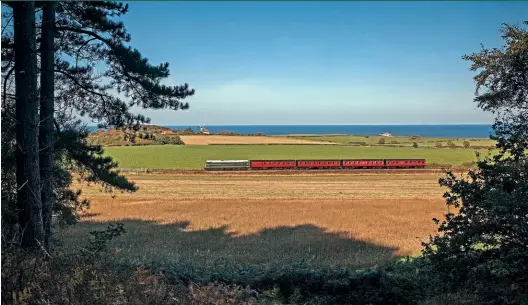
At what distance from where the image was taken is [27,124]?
21.7 feet

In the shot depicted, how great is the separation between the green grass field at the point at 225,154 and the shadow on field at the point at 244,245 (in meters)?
25.6

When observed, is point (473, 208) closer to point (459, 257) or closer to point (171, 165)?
point (459, 257)

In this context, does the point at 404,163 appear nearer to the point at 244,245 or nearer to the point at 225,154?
the point at 225,154

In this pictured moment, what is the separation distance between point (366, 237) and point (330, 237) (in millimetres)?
1105

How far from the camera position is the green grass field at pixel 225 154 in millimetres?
41688

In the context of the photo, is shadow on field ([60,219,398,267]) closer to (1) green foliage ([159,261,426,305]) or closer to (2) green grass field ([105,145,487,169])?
(1) green foliage ([159,261,426,305])

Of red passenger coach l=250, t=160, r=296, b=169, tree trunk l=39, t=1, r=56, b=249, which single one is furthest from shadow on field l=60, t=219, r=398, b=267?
red passenger coach l=250, t=160, r=296, b=169

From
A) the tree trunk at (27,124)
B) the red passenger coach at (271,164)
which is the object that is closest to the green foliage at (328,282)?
the tree trunk at (27,124)

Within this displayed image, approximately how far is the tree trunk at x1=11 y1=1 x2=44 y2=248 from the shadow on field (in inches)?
107

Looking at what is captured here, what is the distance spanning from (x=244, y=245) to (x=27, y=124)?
6944 mm

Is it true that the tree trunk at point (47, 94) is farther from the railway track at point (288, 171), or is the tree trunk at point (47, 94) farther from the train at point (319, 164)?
the train at point (319, 164)

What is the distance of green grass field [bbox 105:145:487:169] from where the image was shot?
41688mm

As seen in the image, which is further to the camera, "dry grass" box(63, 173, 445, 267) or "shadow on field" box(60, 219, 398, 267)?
"dry grass" box(63, 173, 445, 267)

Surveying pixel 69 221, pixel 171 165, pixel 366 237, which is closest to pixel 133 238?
pixel 69 221
